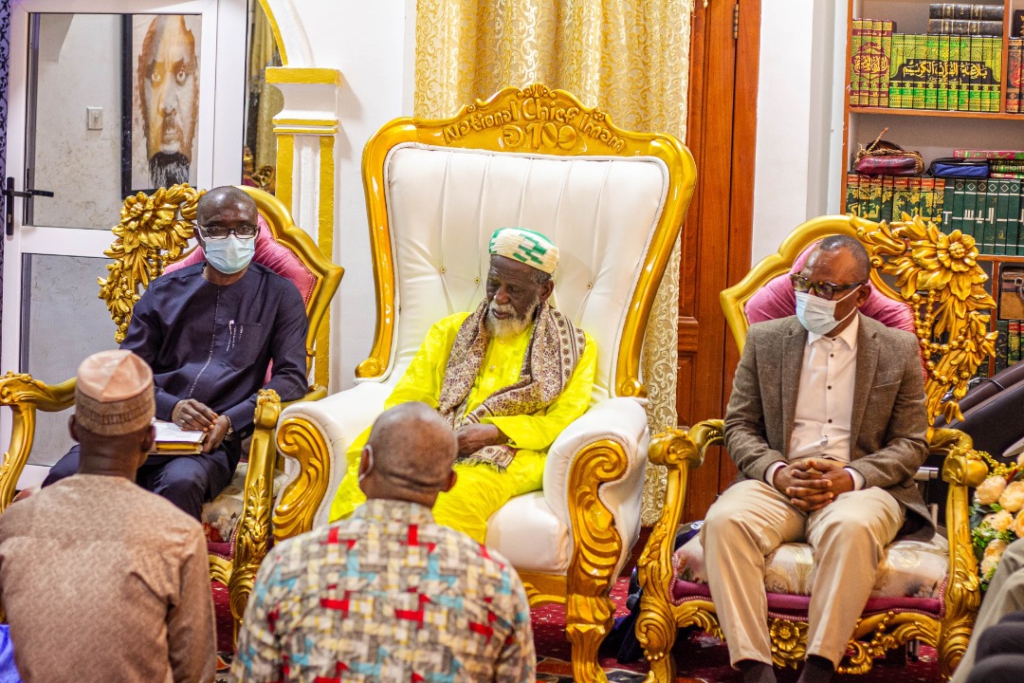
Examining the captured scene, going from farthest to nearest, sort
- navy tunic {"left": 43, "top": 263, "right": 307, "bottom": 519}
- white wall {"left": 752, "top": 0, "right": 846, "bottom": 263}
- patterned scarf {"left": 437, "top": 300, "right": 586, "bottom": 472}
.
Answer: white wall {"left": 752, "top": 0, "right": 846, "bottom": 263} < navy tunic {"left": 43, "top": 263, "right": 307, "bottom": 519} < patterned scarf {"left": 437, "top": 300, "right": 586, "bottom": 472}

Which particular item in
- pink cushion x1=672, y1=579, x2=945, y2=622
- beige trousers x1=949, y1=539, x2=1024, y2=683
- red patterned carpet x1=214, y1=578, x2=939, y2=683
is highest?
beige trousers x1=949, y1=539, x2=1024, y2=683

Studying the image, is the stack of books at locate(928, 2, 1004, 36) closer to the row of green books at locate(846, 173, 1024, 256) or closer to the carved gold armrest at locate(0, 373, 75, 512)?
the row of green books at locate(846, 173, 1024, 256)

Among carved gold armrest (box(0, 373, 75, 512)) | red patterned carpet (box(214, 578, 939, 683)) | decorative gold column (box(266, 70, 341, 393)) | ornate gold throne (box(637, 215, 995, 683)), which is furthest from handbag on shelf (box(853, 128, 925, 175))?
carved gold armrest (box(0, 373, 75, 512))

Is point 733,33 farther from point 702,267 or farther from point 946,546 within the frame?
point 946,546

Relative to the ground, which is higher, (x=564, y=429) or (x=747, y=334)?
(x=747, y=334)

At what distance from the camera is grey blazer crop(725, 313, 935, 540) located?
3.13 meters

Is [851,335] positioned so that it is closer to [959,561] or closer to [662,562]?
[959,561]

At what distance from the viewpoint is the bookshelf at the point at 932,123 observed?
4578 millimetres

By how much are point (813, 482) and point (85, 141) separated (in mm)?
3661

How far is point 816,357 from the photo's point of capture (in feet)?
10.7

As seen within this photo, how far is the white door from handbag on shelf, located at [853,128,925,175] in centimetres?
257

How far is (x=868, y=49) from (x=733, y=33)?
0.53m

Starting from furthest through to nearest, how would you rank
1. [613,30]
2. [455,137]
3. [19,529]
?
1. [613,30]
2. [455,137]
3. [19,529]

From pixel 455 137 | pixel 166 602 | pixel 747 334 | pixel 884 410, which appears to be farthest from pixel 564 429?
pixel 166 602
